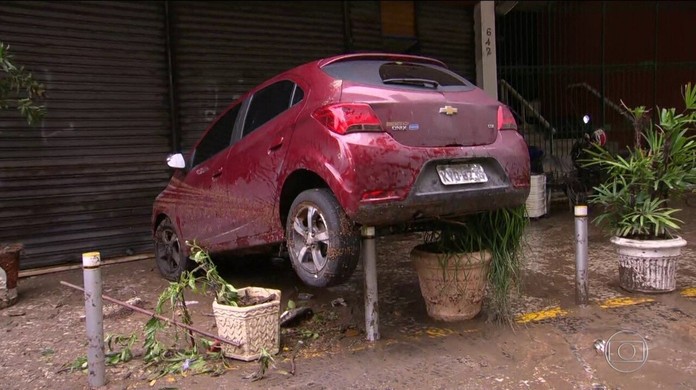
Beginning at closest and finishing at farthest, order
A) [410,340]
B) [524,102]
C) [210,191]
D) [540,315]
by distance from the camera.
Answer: [410,340] → [540,315] → [210,191] → [524,102]

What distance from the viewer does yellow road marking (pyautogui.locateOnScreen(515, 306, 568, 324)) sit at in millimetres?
4621

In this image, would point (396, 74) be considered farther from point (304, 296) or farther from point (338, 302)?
point (304, 296)

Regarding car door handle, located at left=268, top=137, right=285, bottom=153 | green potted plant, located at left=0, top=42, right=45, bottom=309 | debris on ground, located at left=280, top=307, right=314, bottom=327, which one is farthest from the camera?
green potted plant, located at left=0, top=42, right=45, bottom=309

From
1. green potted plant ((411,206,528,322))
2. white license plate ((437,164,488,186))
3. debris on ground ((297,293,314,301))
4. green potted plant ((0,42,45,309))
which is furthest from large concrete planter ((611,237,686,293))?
green potted plant ((0,42,45,309))

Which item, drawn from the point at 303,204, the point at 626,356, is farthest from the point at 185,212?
the point at 626,356

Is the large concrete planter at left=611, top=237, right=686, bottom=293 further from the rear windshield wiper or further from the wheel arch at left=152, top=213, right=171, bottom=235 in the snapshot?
the wheel arch at left=152, top=213, right=171, bottom=235

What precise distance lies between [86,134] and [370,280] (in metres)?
4.64

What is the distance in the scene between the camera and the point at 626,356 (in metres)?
3.99

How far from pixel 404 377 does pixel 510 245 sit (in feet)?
4.44

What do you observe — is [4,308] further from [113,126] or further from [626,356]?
[626,356]

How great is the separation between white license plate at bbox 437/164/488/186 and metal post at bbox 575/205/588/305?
4.62 ft

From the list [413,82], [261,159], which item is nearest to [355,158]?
[413,82]

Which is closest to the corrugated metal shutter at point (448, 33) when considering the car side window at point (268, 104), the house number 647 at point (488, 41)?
the house number 647 at point (488, 41)

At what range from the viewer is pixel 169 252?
6.11 meters
